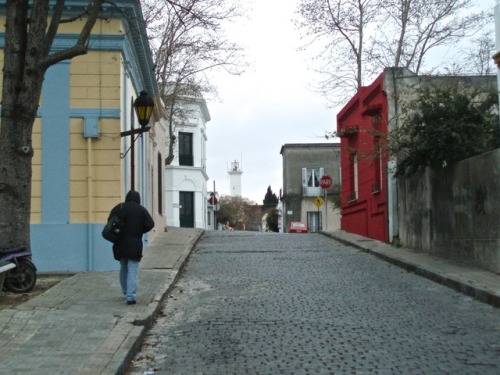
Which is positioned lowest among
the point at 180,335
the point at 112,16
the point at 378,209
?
the point at 180,335

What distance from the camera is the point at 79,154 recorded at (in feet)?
43.5

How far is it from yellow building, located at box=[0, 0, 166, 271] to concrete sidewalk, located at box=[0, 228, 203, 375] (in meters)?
1.04

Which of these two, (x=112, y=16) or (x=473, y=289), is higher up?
(x=112, y=16)

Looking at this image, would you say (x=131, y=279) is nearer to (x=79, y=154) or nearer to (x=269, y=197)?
(x=79, y=154)

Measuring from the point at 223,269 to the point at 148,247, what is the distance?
14.0 ft

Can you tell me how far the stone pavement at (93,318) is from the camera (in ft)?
21.5

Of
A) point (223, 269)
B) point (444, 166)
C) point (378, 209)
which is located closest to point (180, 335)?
point (223, 269)

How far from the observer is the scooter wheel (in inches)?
401

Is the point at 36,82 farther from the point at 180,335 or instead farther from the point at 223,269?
the point at 223,269

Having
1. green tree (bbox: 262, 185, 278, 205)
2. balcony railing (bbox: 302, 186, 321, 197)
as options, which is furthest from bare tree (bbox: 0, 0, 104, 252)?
green tree (bbox: 262, 185, 278, 205)

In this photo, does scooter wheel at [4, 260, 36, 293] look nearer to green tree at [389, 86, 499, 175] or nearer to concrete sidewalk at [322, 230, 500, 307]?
concrete sidewalk at [322, 230, 500, 307]

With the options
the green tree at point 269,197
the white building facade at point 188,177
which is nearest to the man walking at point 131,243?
the white building facade at point 188,177

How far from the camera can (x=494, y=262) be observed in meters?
12.1

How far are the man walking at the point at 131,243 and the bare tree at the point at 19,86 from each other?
5.47 feet
